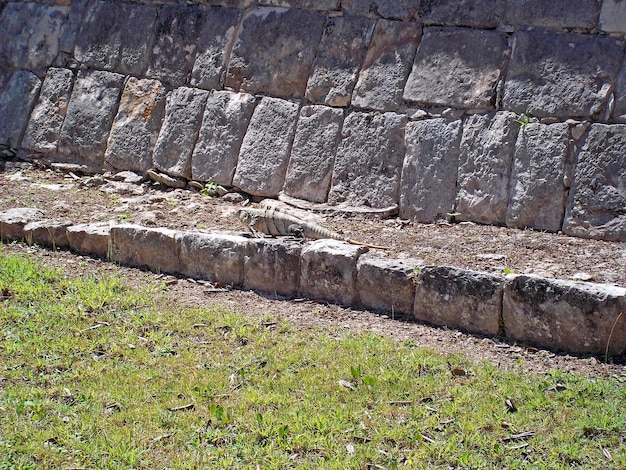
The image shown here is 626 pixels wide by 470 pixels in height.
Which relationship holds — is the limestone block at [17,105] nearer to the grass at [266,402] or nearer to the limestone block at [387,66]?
the limestone block at [387,66]

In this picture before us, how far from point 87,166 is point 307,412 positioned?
522 centimetres

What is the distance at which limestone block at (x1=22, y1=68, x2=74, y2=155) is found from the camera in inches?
358

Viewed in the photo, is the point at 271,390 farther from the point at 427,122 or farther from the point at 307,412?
the point at 427,122

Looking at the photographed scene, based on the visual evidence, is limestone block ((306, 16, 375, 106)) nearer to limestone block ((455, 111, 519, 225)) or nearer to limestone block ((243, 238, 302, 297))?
limestone block ((455, 111, 519, 225))

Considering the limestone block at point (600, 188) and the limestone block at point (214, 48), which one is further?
the limestone block at point (214, 48)

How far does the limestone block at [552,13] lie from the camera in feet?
21.2

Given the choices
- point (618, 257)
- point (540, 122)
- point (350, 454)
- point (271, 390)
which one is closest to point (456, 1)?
point (540, 122)

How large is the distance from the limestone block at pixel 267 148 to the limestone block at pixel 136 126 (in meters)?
1.13

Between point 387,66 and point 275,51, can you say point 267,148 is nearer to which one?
point 275,51

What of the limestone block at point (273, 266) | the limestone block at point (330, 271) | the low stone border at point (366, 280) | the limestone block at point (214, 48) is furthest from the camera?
the limestone block at point (214, 48)

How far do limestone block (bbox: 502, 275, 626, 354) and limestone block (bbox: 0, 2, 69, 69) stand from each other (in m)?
6.17

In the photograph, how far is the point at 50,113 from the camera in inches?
360

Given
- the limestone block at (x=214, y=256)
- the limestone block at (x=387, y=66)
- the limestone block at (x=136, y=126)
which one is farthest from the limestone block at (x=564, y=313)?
the limestone block at (x=136, y=126)

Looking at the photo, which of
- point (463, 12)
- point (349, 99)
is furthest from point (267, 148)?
point (463, 12)
